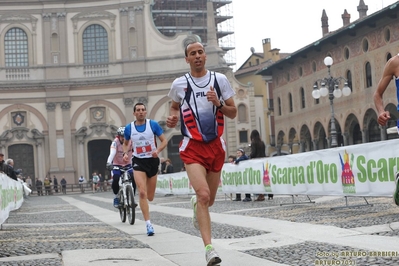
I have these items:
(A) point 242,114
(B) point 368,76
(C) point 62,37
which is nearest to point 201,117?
(B) point 368,76

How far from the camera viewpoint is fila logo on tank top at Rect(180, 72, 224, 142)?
7270 millimetres

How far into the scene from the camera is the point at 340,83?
43531 mm

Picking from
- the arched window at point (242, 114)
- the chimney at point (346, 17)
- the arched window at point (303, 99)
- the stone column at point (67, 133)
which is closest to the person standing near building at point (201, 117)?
the arched window at point (303, 99)

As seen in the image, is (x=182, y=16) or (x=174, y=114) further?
(x=182, y=16)

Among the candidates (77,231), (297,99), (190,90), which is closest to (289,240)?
(190,90)

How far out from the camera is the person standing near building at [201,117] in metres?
7.21

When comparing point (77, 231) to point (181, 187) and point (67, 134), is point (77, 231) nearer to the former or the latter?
point (181, 187)

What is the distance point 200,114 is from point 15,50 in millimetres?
51852

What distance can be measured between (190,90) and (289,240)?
218cm

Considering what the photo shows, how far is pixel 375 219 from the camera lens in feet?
34.9

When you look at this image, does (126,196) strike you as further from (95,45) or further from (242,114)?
(95,45)

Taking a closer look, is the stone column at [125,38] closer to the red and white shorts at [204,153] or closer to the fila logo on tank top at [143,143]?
the fila logo on tank top at [143,143]

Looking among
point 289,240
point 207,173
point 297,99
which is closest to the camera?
point 207,173

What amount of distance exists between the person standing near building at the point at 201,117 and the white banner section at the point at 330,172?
529 cm
